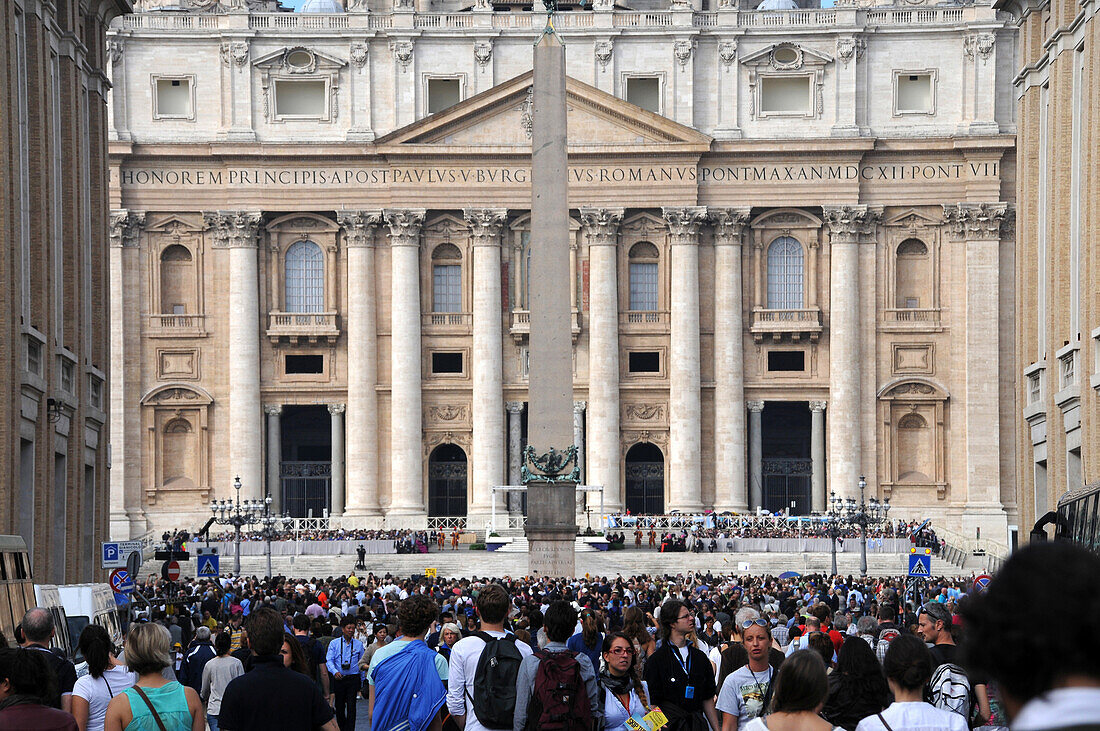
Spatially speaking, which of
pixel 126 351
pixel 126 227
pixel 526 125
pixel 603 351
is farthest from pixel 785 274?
pixel 126 351

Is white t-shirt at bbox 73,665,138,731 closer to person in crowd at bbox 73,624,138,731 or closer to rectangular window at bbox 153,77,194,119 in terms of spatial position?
person in crowd at bbox 73,624,138,731

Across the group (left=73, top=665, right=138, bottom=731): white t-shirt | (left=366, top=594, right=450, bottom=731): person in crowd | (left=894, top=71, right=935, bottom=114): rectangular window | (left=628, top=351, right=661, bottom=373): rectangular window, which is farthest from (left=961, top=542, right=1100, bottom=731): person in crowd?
(left=894, top=71, right=935, bottom=114): rectangular window

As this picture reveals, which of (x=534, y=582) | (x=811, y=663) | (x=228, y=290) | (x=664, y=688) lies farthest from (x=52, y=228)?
(x=228, y=290)

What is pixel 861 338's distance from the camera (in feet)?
254

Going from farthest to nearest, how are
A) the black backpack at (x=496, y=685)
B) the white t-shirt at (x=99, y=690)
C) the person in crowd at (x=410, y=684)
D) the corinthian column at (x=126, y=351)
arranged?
1. the corinthian column at (x=126, y=351)
2. the person in crowd at (x=410, y=684)
3. the white t-shirt at (x=99, y=690)
4. the black backpack at (x=496, y=685)

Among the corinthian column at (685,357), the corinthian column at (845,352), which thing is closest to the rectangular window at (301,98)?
the corinthian column at (685,357)

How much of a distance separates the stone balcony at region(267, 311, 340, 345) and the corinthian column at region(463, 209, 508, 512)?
6.08m

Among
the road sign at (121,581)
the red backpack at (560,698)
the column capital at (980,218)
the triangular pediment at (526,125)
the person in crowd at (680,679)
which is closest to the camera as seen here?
the red backpack at (560,698)

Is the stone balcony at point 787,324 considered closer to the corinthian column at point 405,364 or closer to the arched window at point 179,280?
the corinthian column at point 405,364

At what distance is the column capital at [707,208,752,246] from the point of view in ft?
253

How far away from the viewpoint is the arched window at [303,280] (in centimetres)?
7850

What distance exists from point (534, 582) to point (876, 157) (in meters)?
44.8

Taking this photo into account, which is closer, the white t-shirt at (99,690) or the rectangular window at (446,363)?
the white t-shirt at (99,690)

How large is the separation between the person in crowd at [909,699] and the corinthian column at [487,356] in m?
67.5
